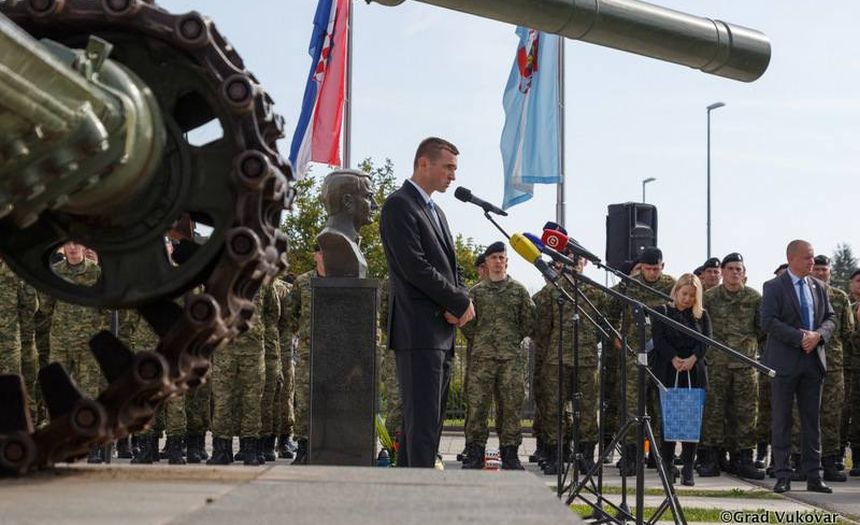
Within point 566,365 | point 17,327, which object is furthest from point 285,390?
point 566,365

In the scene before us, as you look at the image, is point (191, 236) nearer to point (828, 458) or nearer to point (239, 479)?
point (239, 479)

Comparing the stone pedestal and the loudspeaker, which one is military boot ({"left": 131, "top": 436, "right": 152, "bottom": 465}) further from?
the loudspeaker

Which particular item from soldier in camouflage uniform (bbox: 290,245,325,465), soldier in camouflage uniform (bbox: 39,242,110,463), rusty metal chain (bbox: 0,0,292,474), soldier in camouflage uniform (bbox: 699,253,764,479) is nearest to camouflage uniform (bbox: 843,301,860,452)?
soldier in camouflage uniform (bbox: 699,253,764,479)

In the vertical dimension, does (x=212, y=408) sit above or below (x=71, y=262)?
below

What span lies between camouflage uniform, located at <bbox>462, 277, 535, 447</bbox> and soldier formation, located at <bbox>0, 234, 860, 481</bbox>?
0.01 meters

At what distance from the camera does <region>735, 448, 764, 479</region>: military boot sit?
518 inches

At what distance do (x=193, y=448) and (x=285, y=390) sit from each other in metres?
1.50

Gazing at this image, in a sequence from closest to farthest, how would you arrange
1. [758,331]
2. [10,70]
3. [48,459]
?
[10,70] < [48,459] < [758,331]

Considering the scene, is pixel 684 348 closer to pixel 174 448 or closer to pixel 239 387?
pixel 239 387

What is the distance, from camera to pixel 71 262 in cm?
1334

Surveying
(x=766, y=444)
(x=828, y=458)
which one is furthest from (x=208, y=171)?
(x=766, y=444)

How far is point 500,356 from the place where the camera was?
45.6ft

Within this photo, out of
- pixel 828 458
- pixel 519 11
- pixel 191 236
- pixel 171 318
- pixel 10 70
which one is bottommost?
pixel 828 458

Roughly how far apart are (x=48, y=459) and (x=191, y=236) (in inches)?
35.7
